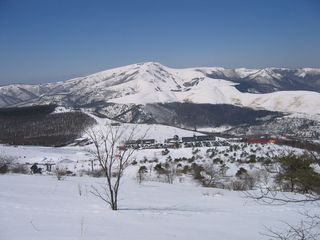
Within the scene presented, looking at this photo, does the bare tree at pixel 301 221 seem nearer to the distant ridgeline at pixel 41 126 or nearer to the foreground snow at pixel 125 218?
the foreground snow at pixel 125 218

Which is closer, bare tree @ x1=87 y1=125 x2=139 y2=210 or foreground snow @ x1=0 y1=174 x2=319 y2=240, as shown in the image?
foreground snow @ x1=0 y1=174 x2=319 y2=240

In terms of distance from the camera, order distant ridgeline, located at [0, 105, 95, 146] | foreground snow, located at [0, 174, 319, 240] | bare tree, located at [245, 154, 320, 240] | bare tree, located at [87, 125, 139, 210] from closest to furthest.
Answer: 1. bare tree, located at [245, 154, 320, 240]
2. foreground snow, located at [0, 174, 319, 240]
3. bare tree, located at [87, 125, 139, 210]
4. distant ridgeline, located at [0, 105, 95, 146]

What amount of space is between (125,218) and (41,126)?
11122cm

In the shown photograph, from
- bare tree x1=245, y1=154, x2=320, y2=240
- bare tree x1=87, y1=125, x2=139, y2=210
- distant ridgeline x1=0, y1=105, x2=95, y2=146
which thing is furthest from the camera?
distant ridgeline x1=0, y1=105, x2=95, y2=146

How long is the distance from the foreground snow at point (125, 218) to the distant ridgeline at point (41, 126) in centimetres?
8457

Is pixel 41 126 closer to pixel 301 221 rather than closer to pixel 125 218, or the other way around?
pixel 125 218

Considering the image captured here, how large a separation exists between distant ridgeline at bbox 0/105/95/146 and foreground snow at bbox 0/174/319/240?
84.6 m

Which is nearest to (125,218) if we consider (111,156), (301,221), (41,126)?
(111,156)

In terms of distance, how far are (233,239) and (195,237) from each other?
2.52ft

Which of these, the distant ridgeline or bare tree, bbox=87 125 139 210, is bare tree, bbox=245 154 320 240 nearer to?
bare tree, bbox=87 125 139 210

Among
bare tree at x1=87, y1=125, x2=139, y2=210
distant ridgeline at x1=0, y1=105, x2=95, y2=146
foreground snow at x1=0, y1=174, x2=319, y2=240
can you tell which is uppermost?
distant ridgeline at x1=0, y1=105, x2=95, y2=146

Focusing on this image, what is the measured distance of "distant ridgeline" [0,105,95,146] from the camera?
97562 millimetres

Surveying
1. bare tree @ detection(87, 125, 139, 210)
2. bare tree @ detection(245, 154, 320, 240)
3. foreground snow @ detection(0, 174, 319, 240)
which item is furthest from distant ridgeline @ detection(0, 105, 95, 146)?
bare tree @ detection(245, 154, 320, 240)

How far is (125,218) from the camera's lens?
27.7 ft
